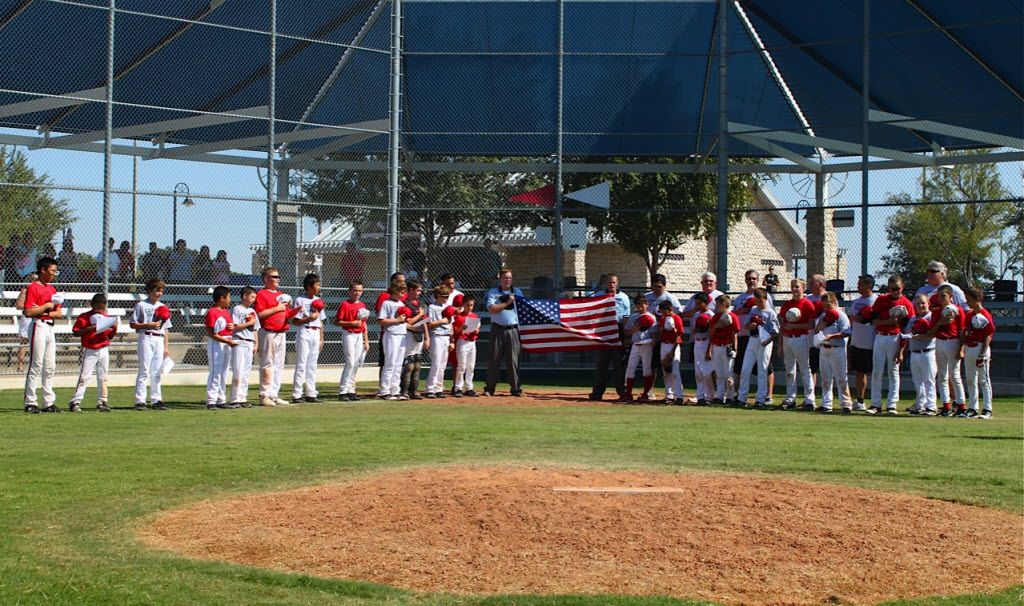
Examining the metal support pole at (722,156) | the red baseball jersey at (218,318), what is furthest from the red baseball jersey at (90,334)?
the metal support pole at (722,156)

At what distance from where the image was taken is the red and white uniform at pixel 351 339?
1727 centimetres

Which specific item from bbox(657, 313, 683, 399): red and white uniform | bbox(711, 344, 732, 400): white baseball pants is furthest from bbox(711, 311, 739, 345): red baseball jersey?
bbox(657, 313, 683, 399): red and white uniform

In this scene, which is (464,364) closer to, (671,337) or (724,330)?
(671,337)

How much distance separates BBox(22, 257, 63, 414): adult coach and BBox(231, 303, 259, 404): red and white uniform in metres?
2.37

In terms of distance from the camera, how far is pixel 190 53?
23953 mm

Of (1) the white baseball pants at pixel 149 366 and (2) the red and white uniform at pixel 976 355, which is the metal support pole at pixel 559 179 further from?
(1) the white baseball pants at pixel 149 366

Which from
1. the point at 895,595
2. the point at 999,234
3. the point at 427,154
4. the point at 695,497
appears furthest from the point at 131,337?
the point at 999,234

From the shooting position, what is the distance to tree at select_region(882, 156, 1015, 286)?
3792cm

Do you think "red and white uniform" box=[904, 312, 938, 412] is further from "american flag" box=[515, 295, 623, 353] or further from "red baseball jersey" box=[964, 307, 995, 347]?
"american flag" box=[515, 295, 623, 353]

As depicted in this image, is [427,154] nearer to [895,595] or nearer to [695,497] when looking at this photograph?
[695,497]

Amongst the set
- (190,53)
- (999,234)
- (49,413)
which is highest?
(190,53)

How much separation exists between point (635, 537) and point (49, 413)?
Result: 1034cm

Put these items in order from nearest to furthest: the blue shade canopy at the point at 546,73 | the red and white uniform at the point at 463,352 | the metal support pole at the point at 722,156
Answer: the red and white uniform at the point at 463,352, the metal support pole at the point at 722,156, the blue shade canopy at the point at 546,73

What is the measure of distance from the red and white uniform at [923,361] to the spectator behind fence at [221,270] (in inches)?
461
